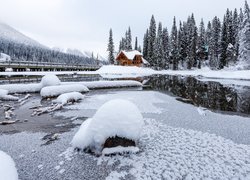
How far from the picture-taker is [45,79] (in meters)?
20.5

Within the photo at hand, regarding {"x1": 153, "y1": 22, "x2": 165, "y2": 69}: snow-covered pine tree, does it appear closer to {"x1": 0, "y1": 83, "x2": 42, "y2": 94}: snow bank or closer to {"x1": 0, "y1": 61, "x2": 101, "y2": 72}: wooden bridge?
{"x1": 0, "y1": 61, "x2": 101, "y2": 72}: wooden bridge

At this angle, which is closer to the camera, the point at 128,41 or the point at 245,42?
the point at 245,42

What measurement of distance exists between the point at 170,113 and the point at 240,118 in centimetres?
361

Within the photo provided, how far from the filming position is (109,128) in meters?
6.38

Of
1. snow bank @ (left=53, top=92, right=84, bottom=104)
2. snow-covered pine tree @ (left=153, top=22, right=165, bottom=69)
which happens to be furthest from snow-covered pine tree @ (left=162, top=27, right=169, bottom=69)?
snow bank @ (left=53, top=92, right=84, bottom=104)

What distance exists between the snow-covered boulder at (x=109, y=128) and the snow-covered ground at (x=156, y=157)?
356 millimetres

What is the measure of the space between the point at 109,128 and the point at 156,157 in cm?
166

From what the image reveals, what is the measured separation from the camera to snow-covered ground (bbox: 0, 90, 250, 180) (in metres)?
5.23

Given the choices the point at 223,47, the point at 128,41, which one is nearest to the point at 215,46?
the point at 223,47

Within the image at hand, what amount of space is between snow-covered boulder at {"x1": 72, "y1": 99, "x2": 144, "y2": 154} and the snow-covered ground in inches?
14.0

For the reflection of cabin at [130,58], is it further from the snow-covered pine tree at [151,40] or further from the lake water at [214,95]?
the lake water at [214,95]

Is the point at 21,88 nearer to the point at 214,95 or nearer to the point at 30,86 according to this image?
the point at 30,86

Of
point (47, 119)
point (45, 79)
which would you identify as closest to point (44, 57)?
point (45, 79)

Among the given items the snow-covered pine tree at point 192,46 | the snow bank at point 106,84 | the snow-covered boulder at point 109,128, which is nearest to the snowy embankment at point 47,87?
the snow bank at point 106,84
